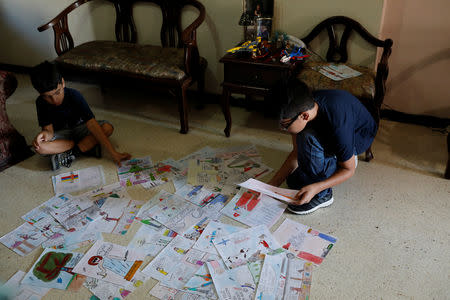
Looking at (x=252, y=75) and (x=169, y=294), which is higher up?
(x=252, y=75)

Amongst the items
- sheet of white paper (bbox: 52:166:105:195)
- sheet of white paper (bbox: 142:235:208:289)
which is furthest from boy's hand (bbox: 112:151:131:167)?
sheet of white paper (bbox: 142:235:208:289)

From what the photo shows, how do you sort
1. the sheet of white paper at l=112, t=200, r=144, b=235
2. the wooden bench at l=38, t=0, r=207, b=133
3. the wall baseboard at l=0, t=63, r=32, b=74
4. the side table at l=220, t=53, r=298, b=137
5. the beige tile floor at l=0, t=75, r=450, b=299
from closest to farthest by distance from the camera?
the beige tile floor at l=0, t=75, r=450, b=299 → the sheet of white paper at l=112, t=200, r=144, b=235 → the side table at l=220, t=53, r=298, b=137 → the wooden bench at l=38, t=0, r=207, b=133 → the wall baseboard at l=0, t=63, r=32, b=74

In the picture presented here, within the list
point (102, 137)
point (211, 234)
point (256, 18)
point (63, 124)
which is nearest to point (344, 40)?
point (256, 18)

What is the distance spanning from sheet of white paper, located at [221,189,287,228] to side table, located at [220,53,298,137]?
0.71 meters

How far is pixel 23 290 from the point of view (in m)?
1.53

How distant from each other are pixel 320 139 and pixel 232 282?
0.78 metres

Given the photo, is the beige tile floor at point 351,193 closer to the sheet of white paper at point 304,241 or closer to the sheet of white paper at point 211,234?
the sheet of white paper at point 304,241

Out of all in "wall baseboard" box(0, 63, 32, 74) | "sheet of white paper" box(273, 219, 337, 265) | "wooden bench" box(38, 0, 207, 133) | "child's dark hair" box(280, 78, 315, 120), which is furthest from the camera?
"wall baseboard" box(0, 63, 32, 74)

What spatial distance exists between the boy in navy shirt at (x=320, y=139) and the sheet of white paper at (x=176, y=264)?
551 mm

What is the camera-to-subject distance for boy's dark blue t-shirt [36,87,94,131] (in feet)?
7.17

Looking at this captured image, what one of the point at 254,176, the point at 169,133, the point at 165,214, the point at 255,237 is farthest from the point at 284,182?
the point at 169,133

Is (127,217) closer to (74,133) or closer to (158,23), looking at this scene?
(74,133)

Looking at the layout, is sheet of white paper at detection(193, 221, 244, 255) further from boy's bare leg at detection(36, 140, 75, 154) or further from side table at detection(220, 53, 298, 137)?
boy's bare leg at detection(36, 140, 75, 154)

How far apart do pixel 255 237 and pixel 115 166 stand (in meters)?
1.08
